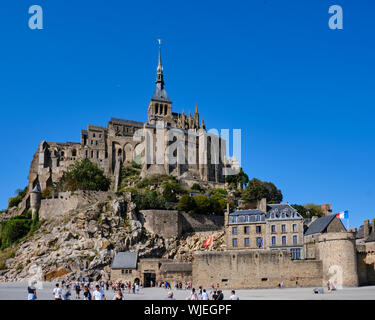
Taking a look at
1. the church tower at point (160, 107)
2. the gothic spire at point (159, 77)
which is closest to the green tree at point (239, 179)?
the church tower at point (160, 107)

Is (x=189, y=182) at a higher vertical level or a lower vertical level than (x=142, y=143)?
lower

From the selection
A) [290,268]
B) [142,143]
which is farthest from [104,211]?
[142,143]

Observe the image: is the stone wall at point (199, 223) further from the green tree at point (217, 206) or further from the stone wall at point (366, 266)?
the stone wall at point (366, 266)

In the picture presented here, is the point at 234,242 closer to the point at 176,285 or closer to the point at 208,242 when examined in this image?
the point at 208,242

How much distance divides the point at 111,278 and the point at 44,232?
19182 millimetres

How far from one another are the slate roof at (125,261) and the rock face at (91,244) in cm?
433

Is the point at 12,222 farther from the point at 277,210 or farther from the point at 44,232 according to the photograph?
the point at 277,210

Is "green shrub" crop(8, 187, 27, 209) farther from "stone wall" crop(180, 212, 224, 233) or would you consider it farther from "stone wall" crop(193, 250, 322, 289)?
"stone wall" crop(193, 250, 322, 289)

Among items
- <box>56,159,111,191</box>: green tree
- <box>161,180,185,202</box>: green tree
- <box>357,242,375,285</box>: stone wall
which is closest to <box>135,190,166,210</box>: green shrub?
<box>161,180,185,202</box>: green tree

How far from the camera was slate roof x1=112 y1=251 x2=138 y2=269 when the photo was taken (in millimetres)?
50469

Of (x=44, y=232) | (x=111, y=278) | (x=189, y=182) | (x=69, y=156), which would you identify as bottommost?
(x=111, y=278)

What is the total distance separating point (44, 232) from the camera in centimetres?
6550

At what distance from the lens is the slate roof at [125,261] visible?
50469 mm
